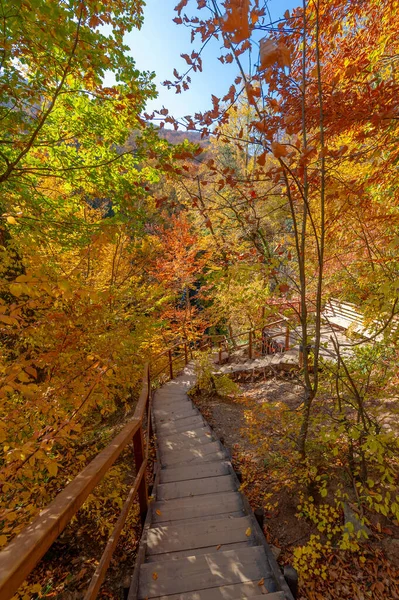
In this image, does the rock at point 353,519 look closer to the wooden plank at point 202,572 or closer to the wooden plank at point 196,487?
the wooden plank at point 196,487

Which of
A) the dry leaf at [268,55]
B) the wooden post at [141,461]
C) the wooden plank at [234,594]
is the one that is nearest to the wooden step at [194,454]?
the wooden post at [141,461]

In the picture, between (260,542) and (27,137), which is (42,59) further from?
(260,542)

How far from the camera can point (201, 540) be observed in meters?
2.63

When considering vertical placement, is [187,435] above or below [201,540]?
below

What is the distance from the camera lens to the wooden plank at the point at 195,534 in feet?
8.39

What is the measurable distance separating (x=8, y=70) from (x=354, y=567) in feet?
22.8

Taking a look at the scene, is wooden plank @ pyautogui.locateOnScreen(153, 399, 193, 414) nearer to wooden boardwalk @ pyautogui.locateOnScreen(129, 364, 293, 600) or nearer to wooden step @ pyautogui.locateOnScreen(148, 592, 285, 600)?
wooden boardwalk @ pyautogui.locateOnScreen(129, 364, 293, 600)

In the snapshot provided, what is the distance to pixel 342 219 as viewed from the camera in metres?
5.31

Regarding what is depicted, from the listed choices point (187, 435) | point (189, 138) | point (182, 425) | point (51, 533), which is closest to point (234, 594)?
point (51, 533)

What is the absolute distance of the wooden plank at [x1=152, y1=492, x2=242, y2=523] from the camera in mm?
3020

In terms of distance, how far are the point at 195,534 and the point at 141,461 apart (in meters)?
0.92

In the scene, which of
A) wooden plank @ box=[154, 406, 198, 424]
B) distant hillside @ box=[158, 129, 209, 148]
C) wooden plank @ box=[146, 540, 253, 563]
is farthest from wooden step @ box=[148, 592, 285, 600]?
distant hillside @ box=[158, 129, 209, 148]

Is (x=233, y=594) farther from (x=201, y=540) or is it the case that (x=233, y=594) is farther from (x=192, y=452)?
(x=192, y=452)

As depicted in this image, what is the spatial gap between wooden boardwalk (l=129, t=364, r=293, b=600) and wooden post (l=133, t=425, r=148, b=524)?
139 millimetres
